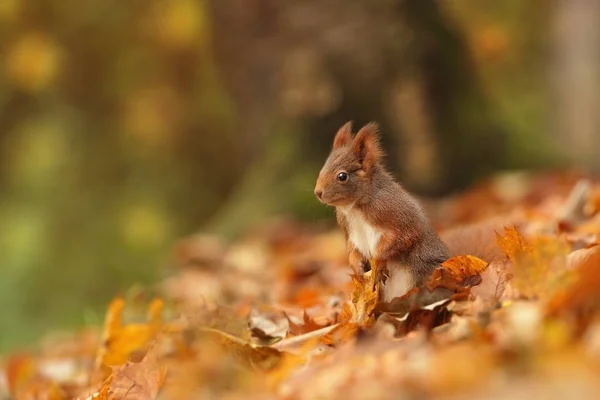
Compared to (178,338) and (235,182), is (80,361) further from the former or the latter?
(235,182)

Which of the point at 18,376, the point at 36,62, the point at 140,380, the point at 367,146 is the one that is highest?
the point at 367,146

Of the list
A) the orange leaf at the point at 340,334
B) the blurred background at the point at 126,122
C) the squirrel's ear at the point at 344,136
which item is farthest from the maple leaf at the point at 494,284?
the blurred background at the point at 126,122

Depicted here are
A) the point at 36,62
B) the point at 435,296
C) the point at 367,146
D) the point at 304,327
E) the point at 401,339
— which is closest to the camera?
the point at 401,339

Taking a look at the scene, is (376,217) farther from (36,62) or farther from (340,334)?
(36,62)

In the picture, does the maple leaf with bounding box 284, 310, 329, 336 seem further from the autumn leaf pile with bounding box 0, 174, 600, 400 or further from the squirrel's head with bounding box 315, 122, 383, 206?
the squirrel's head with bounding box 315, 122, 383, 206

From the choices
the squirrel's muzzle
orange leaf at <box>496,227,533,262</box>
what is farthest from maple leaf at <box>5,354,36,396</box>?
orange leaf at <box>496,227,533,262</box>

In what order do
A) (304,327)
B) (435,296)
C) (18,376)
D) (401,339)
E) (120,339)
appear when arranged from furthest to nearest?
(18,376)
(120,339)
(304,327)
(435,296)
(401,339)

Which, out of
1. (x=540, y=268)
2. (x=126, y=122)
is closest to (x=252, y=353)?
(x=540, y=268)

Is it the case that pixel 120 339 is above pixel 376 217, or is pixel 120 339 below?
below
